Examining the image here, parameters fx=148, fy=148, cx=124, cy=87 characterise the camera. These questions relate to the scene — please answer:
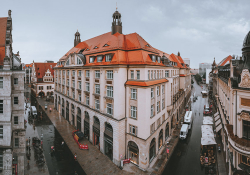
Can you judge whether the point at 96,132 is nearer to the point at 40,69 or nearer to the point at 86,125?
the point at 86,125

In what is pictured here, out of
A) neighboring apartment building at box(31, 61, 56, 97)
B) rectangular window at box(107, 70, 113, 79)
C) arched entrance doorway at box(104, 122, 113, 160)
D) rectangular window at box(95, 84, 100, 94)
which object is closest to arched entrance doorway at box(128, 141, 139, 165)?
arched entrance doorway at box(104, 122, 113, 160)

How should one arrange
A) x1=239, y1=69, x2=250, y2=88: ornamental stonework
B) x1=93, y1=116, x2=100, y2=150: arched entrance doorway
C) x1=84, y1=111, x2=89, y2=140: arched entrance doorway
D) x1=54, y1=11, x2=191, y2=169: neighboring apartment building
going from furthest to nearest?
x1=84, y1=111, x2=89, y2=140: arched entrance doorway < x1=93, y1=116, x2=100, y2=150: arched entrance doorway < x1=54, y1=11, x2=191, y2=169: neighboring apartment building < x1=239, y1=69, x2=250, y2=88: ornamental stonework

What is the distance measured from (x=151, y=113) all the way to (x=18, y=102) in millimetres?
22505

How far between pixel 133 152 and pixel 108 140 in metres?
5.32

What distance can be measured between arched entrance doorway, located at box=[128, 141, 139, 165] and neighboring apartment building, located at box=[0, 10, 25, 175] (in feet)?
57.2

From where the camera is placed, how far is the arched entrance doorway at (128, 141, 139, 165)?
26.2 meters

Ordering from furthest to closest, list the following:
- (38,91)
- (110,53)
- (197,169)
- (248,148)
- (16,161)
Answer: (38,91)
(110,53)
(197,169)
(16,161)
(248,148)

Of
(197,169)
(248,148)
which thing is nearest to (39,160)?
(197,169)

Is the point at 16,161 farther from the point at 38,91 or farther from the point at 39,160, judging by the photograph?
the point at 38,91

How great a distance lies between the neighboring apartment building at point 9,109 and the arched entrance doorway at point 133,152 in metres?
17.4

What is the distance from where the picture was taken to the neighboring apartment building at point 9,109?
820 inches

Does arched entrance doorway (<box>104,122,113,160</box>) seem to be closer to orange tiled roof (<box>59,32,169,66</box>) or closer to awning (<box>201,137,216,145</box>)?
orange tiled roof (<box>59,32,169,66</box>)

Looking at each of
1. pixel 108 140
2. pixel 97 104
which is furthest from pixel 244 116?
pixel 97 104

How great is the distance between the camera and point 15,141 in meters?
24.1
